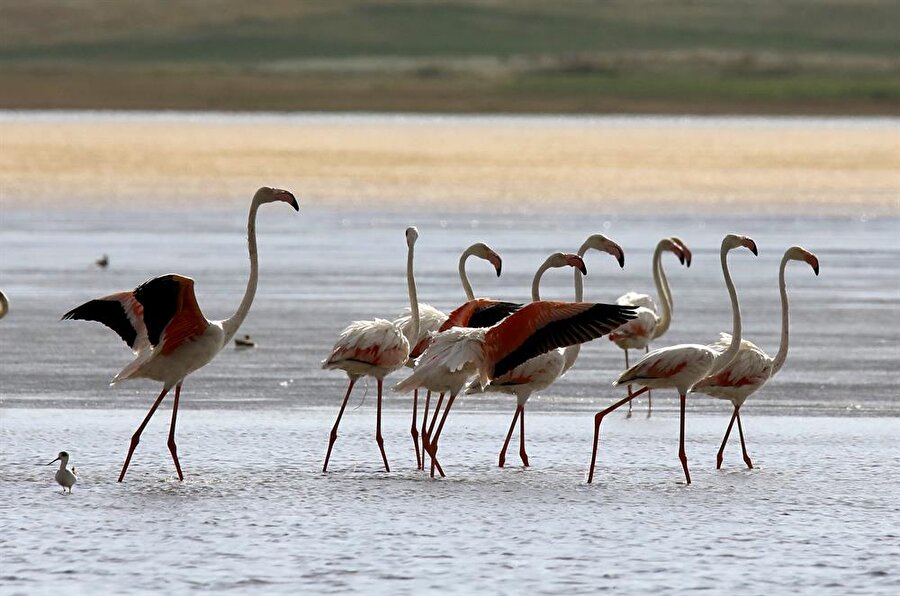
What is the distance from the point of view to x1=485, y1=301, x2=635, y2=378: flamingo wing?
9773 millimetres

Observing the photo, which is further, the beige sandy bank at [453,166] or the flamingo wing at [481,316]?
the beige sandy bank at [453,166]

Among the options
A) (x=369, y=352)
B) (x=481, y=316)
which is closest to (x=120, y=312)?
(x=369, y=352)

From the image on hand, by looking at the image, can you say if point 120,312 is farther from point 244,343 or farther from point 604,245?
point 244,343

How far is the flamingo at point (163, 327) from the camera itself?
32.0 ft

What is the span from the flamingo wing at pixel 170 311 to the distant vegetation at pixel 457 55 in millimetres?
101058

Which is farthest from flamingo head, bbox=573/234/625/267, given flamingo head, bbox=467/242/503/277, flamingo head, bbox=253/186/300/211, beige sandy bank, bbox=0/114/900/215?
beige sandy bank, bbox=0/114/900/215

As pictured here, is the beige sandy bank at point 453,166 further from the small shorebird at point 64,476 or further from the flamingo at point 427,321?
the small shorebird at point 64,476

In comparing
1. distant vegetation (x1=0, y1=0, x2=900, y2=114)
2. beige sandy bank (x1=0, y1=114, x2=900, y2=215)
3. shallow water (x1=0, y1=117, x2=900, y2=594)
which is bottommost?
shallow water (x1=0, y1=117, x2=900, y2=594)

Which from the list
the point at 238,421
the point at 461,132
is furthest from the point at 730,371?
the point at 461,132

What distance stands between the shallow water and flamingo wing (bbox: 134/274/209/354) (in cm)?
76

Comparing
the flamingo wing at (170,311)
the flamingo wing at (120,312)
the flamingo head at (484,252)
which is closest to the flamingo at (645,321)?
the flamingo head at (484,252)

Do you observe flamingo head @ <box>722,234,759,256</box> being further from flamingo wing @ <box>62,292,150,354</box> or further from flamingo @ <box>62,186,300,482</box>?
flamingo wing @ <box>62,292,150,354</box>

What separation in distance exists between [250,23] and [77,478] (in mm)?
157105

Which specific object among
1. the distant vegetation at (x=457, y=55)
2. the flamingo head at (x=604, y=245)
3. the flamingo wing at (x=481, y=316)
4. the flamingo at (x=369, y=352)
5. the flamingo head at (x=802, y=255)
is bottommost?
the flamingo at (x=369, y=352)
